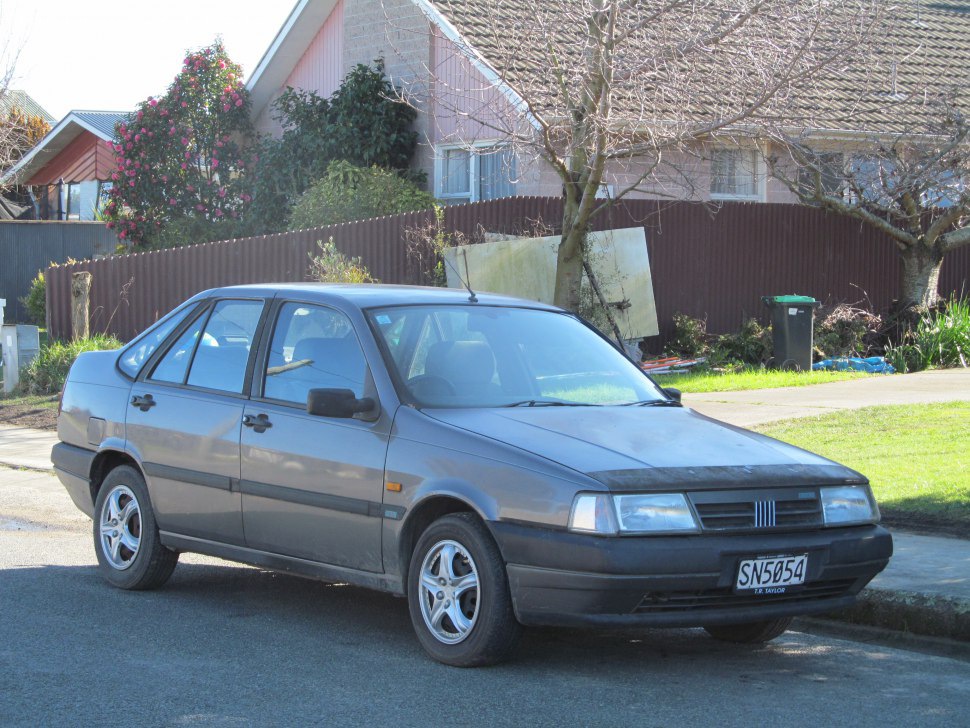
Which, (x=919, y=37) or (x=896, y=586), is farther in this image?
(x=919, y=37)

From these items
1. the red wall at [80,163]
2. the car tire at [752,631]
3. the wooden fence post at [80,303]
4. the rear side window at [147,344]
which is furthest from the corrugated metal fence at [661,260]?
the red wall at [80,163]

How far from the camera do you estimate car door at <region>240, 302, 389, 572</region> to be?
19.5ft

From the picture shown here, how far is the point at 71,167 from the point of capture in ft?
108

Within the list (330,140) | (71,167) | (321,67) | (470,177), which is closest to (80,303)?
(330,140)

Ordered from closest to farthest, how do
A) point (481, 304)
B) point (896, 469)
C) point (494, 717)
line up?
point (494, 717)
point (481, 304)
point (896, 469)

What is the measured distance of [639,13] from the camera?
537 inches

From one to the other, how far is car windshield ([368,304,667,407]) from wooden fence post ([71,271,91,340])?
426 inches

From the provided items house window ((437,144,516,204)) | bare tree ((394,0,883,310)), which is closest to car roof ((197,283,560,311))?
bare tree ((394,0,883,310))

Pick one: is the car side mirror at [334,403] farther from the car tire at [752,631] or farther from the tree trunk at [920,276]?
the tree trunk at [920,276]

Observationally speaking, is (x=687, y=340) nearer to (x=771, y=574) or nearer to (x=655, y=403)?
(x=655, y=403)

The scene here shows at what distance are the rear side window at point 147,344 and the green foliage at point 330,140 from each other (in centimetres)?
1344

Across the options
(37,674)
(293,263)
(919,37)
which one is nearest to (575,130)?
(293,263)

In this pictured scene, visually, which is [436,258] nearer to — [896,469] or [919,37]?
[896,469]

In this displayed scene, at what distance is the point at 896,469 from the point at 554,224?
8.70 meters
